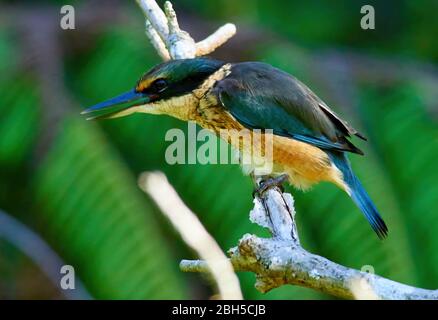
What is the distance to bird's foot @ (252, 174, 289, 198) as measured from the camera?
2.74m

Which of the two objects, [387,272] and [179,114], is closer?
[179,114]

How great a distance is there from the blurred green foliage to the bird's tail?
45.8 inches

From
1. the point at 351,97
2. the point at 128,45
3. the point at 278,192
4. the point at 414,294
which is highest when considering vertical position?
the point at 128,45

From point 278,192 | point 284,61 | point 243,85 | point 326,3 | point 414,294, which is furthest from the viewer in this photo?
point 326,3

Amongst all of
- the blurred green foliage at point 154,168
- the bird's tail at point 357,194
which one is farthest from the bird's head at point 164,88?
the blurred green foliage at point 154,168

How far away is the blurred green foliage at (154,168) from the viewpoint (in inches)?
163

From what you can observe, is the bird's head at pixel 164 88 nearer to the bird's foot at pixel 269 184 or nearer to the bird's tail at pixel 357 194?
the bird's foot at pixel 269 184

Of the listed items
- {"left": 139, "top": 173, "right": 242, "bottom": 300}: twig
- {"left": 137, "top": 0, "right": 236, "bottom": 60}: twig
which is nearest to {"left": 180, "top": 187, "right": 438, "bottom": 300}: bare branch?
{"left": 139, "top": 173, "right": 242, "bottom": 300}: twig

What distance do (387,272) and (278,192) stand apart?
1532mm

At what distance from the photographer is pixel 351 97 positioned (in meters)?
4.61

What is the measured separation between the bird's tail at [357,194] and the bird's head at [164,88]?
1.70ft

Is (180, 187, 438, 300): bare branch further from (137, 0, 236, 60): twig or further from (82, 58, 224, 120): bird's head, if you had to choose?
(137, 0, 236, 60): twig
